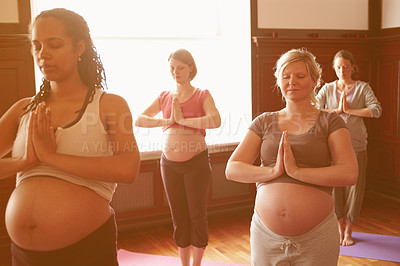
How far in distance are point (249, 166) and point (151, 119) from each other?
1.26m

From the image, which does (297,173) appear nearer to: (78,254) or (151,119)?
(78,254)

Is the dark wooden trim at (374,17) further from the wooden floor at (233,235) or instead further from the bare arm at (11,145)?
the bare arm at (11,145)

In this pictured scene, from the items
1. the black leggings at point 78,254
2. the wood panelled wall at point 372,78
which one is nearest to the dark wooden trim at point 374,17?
the wood panelled wall at point 372,78

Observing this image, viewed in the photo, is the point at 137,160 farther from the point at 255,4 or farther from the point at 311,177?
the point at 255,4

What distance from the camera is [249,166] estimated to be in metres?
1.73

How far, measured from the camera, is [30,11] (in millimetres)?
3385

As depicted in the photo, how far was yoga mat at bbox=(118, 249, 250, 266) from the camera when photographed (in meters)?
3.23

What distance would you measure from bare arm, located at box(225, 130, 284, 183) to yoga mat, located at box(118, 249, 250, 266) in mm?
1667

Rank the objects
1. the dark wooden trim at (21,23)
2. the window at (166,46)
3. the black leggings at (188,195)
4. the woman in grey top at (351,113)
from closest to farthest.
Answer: the black leggings at (188,195), the dark wooden trim at (21,23), the woman in grey top at (351,113), the window at (166,46)

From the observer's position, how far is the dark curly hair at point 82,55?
1367 millimetres

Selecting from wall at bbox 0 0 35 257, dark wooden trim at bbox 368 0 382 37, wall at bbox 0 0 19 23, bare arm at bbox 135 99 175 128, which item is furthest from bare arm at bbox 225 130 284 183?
dark wooden trim at bbox 368 0 382 37

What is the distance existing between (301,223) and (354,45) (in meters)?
3.66

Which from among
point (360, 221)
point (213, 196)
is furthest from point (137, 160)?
point (360, 221)

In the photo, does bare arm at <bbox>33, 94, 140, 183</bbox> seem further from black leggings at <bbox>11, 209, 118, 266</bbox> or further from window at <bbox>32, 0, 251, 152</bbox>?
window at <bbox>32, 0, 251, 152</bbox>
